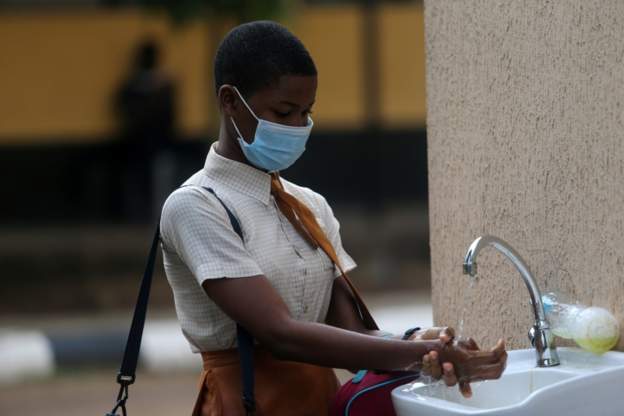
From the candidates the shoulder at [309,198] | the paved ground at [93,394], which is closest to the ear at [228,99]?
the shoulder at [309,198]

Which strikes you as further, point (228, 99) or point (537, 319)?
point (537, 319)

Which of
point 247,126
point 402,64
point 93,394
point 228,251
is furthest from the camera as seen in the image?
point 402,64

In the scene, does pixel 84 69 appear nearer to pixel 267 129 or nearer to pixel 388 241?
→ pixel 388 241

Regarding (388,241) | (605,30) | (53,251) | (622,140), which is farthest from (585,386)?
(53,251)

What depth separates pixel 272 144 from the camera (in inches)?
109

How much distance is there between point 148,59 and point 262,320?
11.6 meters

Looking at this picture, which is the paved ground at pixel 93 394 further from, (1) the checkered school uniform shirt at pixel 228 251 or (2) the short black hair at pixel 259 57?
(2) the short black hair at pixel 259 57

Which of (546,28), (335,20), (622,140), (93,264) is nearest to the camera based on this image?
(622,140)

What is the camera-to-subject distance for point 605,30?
3006 mm

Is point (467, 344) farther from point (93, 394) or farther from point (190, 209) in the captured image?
point (93, 394)

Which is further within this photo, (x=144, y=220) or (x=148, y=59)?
(x=144, y=220)

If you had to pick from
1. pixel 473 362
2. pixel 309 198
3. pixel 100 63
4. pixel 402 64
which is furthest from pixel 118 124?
pixel 473 362

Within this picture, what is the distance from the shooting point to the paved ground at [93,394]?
25.3ft

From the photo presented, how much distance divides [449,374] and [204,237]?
55cm
